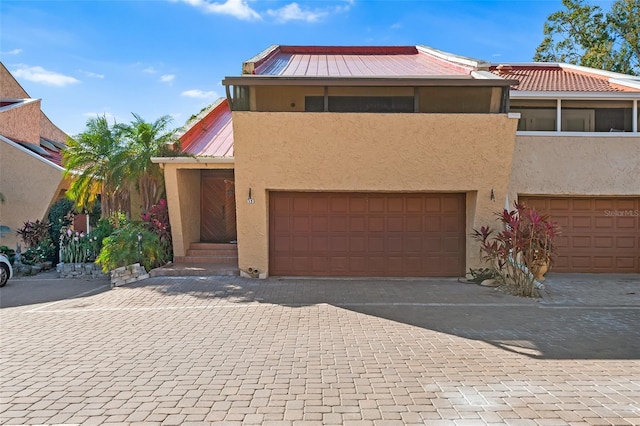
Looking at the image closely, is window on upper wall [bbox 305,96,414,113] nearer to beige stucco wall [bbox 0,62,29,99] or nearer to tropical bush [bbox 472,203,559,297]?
tropical bush [bbox 472,203,559,297]

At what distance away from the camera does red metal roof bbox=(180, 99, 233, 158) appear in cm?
1358

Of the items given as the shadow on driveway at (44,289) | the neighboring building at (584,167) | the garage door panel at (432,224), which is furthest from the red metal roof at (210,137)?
the neighboring building at (584,167)

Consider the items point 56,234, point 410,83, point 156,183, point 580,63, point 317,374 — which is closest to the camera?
point 317,374

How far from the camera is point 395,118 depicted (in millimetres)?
11102

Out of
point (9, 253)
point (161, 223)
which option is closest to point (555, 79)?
point (161, 223)

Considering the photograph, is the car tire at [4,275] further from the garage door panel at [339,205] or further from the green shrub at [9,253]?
the garage door panel at [339,205]

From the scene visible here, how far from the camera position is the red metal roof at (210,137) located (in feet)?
44.6

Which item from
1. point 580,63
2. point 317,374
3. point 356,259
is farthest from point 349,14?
point 580,63

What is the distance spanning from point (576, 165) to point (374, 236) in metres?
5.96

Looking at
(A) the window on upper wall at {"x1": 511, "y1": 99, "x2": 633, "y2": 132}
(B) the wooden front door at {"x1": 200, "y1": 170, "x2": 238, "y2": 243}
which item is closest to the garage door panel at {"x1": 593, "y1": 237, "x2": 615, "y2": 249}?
(A) the window on upper wall at {"x1": 511, "y1": 99, "x2": 633, "y2": 132}

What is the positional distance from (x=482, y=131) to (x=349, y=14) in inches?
192

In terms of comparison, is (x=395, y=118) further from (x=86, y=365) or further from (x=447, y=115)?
(x=86, y=365)

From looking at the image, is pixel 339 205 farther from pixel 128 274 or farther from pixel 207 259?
pixel 128 274

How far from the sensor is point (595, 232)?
13.2 metres
